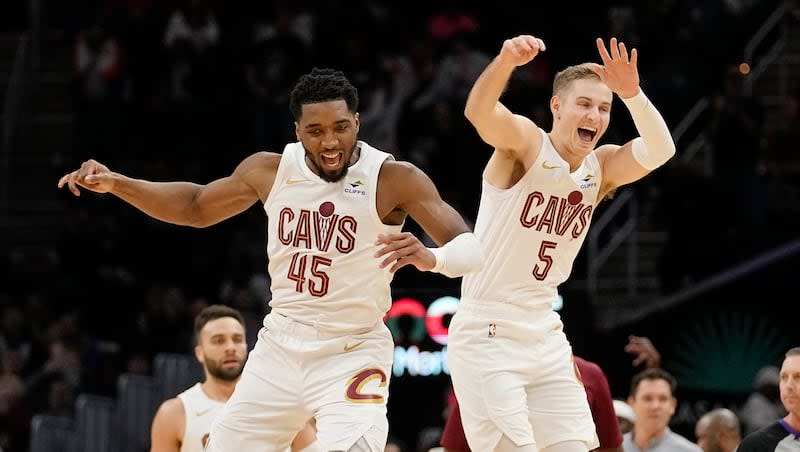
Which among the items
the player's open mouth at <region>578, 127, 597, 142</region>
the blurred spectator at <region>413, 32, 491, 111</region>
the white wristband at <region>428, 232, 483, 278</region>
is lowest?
the white wristband at <region>428, 232, 483, 278</region>

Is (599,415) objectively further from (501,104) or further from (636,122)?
(501,104)

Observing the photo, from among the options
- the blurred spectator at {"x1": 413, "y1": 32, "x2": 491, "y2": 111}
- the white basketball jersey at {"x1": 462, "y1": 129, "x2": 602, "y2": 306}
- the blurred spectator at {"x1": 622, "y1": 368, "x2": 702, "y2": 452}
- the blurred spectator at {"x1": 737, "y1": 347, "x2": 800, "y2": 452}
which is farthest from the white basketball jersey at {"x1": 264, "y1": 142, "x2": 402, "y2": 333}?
the blurred spectator at {"x1": 413, "y1": 32, "x2": 491, "y2": 111}

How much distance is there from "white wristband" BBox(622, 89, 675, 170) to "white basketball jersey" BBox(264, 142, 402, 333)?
1.32m

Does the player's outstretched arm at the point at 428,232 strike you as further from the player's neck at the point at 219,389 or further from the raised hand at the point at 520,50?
the player's neck at the point at 219,389

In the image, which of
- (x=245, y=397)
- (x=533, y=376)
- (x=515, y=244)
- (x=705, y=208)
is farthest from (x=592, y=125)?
(x=705, y=208)

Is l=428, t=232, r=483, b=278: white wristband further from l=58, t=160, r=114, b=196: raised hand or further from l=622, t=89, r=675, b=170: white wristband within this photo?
l=58, t=160, r=114, b=196: raised hand

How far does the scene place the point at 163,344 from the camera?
47.1 ft

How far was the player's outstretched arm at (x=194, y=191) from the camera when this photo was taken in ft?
22.5

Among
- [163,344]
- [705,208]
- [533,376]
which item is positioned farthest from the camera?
[163,344]

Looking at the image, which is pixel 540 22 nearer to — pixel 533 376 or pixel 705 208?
pixel 705 208

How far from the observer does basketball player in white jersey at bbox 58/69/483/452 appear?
661cm

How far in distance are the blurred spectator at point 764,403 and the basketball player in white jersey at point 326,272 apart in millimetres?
5471

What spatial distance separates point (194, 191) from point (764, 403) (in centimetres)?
→ 598

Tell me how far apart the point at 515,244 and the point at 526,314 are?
1.10 ft
